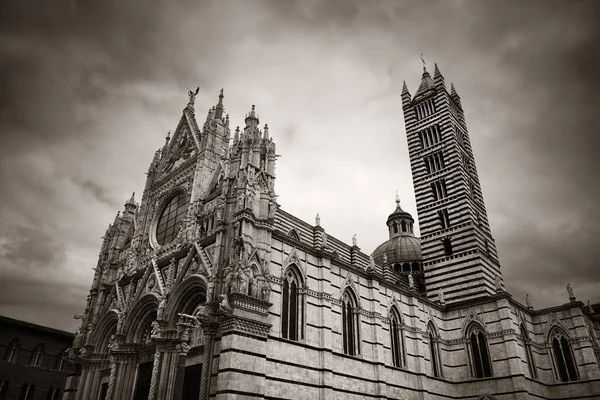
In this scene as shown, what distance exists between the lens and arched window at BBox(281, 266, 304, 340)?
61.0 ft

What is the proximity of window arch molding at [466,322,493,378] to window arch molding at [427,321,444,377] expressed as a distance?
5.93 feet

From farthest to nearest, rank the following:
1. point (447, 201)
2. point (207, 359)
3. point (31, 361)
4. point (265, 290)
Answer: point (447, 201) < point (31, 361) < point (265, 290) < point (207, 359)

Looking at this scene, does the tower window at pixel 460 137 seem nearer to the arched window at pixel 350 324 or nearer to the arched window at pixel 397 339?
the arched window at pixel 397 339

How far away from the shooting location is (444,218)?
32.7 metres

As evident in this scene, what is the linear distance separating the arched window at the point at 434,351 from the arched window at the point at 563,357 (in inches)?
294

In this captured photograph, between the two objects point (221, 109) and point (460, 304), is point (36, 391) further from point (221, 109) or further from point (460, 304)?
point (460, 304)

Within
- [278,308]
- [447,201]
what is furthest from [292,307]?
[447,201]

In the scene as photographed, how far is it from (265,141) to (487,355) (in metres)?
17.8

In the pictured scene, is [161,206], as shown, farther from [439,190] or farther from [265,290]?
[439,190]

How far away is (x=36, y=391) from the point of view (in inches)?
1160

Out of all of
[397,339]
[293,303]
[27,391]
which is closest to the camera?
[293,303]

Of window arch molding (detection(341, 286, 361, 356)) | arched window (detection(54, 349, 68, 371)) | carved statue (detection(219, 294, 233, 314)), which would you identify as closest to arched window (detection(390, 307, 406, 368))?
window arch molding (detection(341, 286, 361, 356))

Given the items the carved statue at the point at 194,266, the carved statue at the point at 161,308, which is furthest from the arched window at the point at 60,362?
the carved statue at the point at 194,266

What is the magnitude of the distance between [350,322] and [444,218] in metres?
14.2
